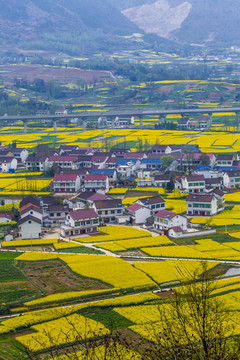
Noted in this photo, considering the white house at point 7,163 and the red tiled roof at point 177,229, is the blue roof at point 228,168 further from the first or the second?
the white house at point 7,163

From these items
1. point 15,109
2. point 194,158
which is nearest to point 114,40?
point 15,109

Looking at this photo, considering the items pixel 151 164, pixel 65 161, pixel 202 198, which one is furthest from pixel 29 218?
pixel 65 161

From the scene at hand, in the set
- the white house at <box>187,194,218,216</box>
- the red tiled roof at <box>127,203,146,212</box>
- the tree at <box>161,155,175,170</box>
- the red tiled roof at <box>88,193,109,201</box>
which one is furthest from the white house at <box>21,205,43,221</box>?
the tree at <box>161,155,175,170</box>

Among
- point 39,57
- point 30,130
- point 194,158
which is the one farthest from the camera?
point 39,57

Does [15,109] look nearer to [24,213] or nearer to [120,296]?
[24,213]

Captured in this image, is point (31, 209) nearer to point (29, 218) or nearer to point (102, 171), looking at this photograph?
point (29, 218)

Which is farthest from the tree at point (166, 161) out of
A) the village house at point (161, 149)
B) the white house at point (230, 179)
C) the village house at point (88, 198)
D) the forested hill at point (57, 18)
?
the forested hill at point (57, 18)
